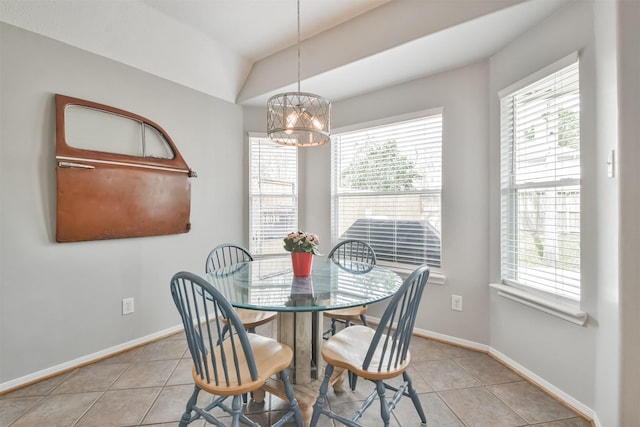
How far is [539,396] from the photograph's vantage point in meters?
1.87

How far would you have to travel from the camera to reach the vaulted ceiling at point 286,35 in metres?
1.99

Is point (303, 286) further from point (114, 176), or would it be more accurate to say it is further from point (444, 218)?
point (114, 176)

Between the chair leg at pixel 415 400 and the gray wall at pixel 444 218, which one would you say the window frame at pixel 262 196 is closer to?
the gray wall at pixel 444 218

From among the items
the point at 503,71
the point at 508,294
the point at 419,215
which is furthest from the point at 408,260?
the point at 503,71

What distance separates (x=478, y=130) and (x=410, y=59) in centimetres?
83

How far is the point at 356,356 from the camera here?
1.48 metres

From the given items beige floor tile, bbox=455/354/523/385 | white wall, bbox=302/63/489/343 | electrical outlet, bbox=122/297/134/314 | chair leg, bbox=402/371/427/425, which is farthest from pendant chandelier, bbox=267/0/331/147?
beige floor tile, bbox=455/354/523/385

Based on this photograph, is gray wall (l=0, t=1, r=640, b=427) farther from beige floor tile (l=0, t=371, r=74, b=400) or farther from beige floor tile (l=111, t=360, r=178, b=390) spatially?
beige floor tile (l=111, t=360, r=178, b=390)

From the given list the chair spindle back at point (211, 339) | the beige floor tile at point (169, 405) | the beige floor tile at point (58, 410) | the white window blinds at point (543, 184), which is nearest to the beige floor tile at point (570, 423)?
the white window blinds at point (543, 184)

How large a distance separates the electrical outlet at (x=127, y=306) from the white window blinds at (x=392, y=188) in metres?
2.06

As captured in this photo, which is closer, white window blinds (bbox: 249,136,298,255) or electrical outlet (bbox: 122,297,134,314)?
electrical outlet (bbox: 122,297,134,314)

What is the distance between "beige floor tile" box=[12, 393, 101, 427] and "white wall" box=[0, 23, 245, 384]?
39 cm

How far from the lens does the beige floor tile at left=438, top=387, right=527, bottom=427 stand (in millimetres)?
1646

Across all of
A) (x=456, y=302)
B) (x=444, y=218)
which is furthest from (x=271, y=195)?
(x=456, y=302)
